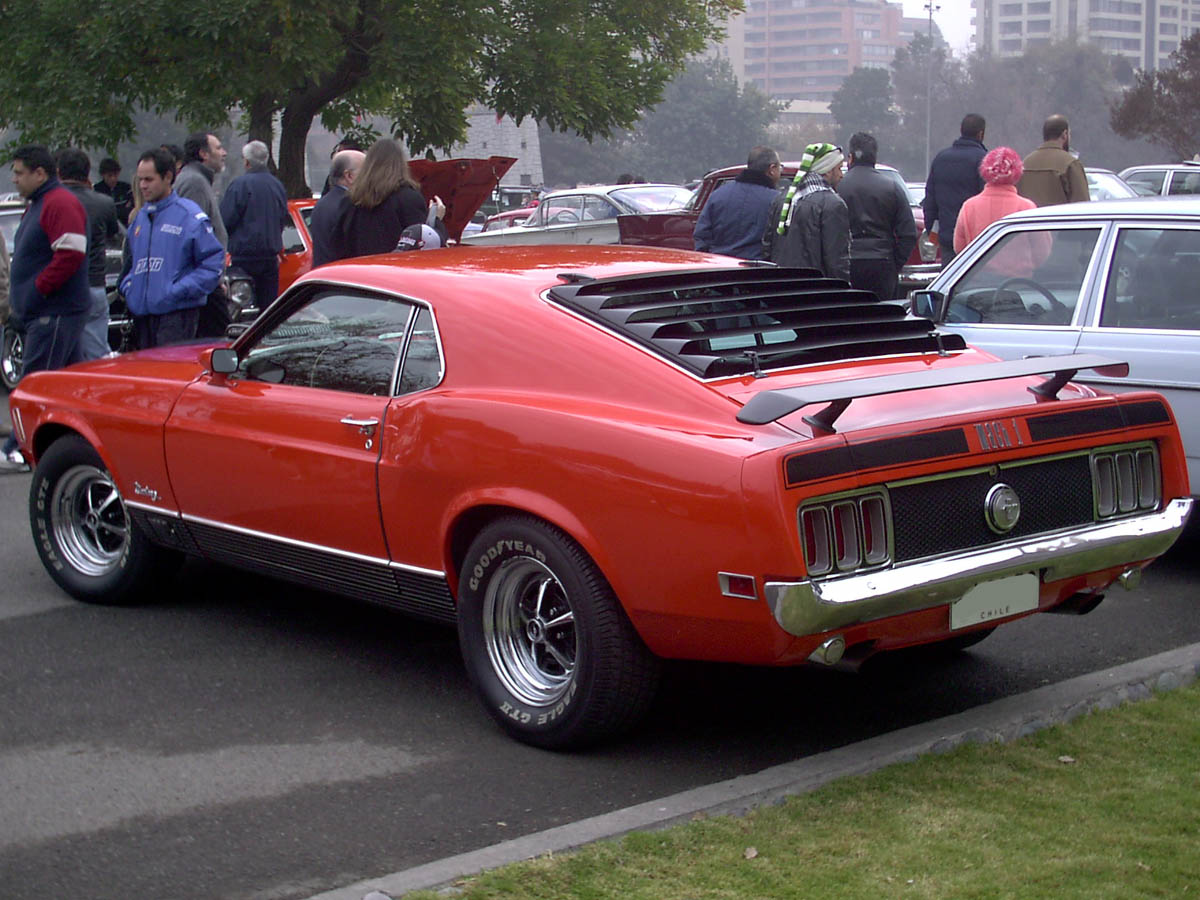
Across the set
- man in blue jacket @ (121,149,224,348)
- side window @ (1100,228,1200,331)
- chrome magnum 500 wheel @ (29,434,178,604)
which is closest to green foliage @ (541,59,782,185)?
man in blue jacket @ (121,149,224,348)

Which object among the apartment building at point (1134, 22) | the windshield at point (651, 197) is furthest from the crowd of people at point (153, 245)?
the apartment building at point (1134, 22)

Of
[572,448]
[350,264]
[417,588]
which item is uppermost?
[350,264]

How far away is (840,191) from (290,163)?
1530 centimetres

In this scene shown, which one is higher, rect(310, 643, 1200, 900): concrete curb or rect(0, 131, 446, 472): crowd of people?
rect(0, 131, 446, 472): crowd of people

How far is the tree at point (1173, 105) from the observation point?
186ft

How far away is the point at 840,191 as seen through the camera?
1119 cm

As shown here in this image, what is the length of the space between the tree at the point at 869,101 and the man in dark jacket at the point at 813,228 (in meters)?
121

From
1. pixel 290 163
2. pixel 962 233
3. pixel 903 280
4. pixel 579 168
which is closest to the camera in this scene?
pixel 962 233

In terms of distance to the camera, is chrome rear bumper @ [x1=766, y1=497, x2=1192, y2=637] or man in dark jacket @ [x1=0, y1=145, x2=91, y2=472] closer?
chrome rear bumper @ [x1=766, y1=497, x2=1192, y2=637]

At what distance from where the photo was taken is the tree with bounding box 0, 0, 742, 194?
22.1 meters

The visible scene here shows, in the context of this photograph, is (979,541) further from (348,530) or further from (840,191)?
(840,191)

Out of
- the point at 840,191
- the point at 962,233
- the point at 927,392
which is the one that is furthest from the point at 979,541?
the point at 840,191

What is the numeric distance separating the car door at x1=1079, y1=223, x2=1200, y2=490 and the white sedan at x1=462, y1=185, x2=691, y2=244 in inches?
524

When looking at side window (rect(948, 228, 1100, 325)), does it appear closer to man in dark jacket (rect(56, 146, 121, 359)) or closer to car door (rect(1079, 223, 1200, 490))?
car door (rect(1079, 223, 1200, 490))
